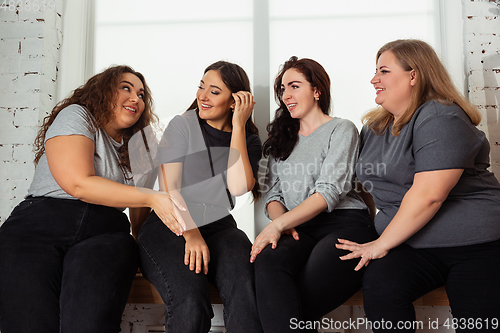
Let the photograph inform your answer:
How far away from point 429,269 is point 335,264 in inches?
12.0

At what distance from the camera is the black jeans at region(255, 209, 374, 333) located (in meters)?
1.16

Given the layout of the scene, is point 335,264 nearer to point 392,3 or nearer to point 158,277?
point 158,277

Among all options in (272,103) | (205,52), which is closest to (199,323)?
(272,103)

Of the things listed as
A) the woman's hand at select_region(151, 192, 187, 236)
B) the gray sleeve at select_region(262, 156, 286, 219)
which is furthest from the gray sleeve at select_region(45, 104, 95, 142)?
the gray sleeve at select_region(262, 156, 286, 219)

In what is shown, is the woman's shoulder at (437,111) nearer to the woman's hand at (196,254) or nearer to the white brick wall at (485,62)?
the white brick wall at (485,62)

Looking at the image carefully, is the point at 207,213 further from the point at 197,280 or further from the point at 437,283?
the point at 437,283

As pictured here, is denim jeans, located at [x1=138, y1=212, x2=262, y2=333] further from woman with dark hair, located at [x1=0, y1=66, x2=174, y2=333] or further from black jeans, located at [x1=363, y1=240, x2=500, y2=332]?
black jeans, located at [x1=363, y1=240, x2=500, y2=332]

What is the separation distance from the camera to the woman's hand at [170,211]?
1.30 metres

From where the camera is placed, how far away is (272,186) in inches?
64.9

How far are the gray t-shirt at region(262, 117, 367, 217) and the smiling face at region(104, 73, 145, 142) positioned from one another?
2.13ft

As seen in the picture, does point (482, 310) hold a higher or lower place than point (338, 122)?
lower

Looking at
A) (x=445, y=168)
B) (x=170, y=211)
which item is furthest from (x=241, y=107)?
(x=445, y=168)

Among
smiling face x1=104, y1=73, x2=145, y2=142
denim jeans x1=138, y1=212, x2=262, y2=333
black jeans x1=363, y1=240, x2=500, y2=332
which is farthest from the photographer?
smiling face x1=104, y1=73, x2=145, y2=142

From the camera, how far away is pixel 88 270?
3.84ft
